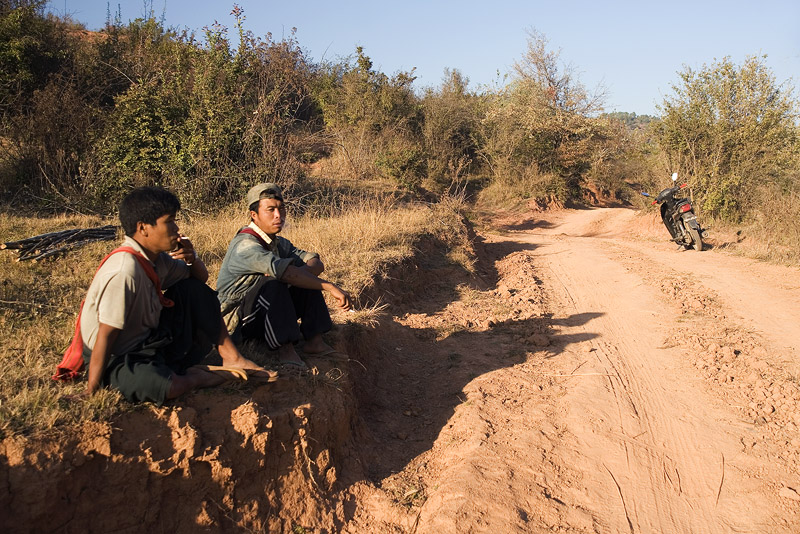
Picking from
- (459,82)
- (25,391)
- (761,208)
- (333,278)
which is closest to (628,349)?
(333,278)

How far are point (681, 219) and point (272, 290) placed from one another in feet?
32.8

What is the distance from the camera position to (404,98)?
2264cm

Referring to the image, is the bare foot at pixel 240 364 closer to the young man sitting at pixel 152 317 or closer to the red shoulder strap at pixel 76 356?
the young man sitting at pixel 152 317

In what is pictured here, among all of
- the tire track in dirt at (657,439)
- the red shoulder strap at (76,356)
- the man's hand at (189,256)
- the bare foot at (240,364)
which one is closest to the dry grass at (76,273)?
the red shoulder strap at (76,356)

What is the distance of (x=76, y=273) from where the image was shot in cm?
558

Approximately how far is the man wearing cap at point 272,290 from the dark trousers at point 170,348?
40cm

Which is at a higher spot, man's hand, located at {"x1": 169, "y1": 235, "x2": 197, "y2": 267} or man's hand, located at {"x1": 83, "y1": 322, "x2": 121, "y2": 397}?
man's hand, located at {"x1": 169, "y1": 235, "x2": 197, "y2": 267}

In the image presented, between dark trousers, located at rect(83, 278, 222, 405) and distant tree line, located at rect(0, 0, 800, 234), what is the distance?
661cm

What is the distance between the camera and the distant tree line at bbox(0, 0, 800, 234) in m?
9.41

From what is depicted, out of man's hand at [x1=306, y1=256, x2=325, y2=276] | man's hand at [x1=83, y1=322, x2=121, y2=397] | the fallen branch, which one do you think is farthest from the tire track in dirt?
the fallen branch

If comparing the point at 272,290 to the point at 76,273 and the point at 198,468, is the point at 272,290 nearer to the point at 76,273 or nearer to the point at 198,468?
the point at 198,468

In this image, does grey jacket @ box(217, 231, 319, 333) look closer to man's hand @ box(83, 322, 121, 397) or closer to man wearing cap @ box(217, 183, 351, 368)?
man wearing cap @ box(217, 183, 351, 368)

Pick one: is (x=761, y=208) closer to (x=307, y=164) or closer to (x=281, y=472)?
(x=307, y=164)

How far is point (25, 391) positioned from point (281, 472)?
4.49 ft
